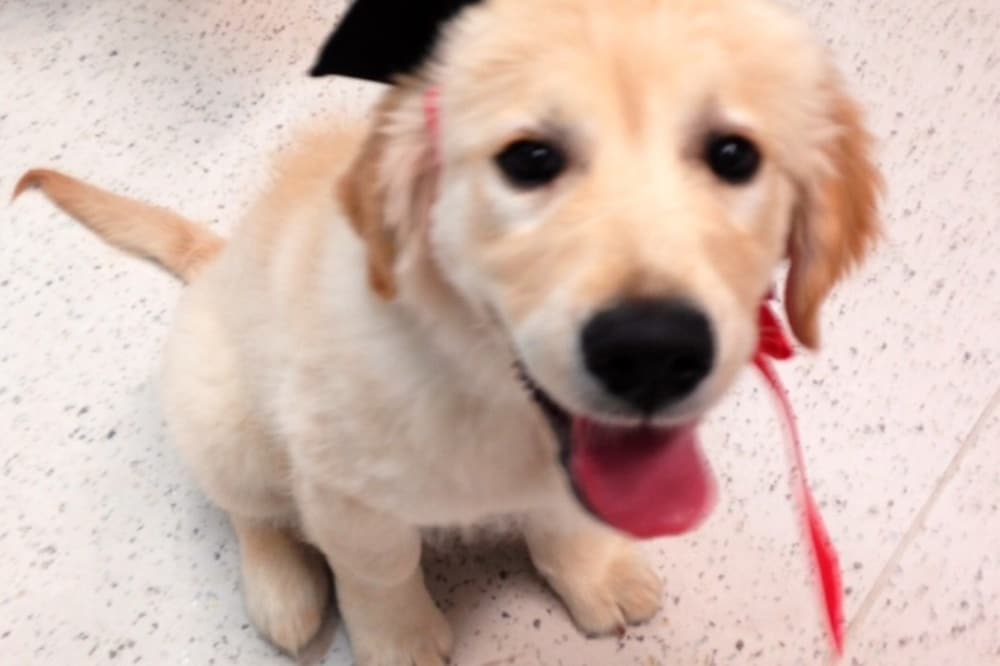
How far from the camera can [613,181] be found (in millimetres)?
872

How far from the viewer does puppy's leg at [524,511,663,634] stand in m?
1.48

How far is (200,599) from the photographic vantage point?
5.02 feet

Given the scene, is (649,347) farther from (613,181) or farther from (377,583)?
(377,583)

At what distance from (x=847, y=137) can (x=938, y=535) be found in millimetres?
821

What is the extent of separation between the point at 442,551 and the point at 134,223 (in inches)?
26.2

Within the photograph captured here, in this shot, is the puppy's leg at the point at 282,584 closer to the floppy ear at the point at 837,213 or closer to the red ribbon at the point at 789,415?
the red ribbon at the point at 789,415

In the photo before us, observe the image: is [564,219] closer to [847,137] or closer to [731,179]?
[731,179]

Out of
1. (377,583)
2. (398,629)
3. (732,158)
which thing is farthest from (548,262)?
(398,629)

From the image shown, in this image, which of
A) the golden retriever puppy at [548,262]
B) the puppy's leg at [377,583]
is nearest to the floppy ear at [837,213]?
the golden retriever puppy at [548,262]

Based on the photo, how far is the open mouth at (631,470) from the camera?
0.99 metres

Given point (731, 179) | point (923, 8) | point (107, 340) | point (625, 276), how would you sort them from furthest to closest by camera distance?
1. point (923, 8)
2. point (107, 340)
3. point (731, 179)
4. point (625, 276)

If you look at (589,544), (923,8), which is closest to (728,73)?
(589,544)

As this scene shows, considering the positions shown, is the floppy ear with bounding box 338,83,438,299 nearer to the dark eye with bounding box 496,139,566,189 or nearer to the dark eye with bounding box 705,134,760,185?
the dark eye with bounding box 496,139,566,189

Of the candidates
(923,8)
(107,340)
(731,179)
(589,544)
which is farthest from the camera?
(923,8)
